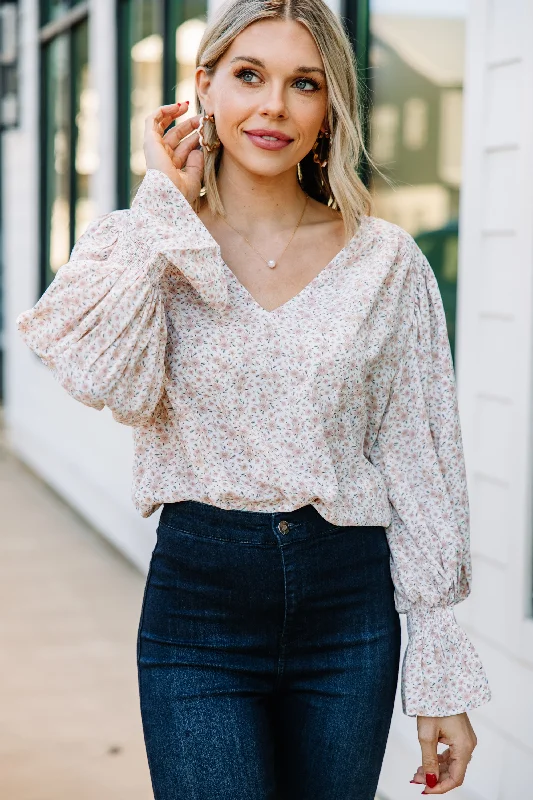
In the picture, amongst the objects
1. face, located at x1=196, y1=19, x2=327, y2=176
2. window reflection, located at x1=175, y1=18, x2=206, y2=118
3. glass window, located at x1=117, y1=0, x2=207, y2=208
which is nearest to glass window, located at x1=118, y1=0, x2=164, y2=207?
glass window, located at x1=117, y1=0, x2=207, y2=208

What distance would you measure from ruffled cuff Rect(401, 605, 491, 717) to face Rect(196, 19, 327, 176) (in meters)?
0.79

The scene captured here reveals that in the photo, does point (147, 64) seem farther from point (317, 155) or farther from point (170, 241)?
point (170, 241)

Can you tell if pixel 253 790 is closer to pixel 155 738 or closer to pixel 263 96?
pixel 155 738

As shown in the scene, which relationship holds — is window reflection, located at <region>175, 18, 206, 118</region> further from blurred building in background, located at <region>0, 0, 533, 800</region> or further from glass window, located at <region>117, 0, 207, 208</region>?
blurred building in background, located at <region>0, 0, 533, 800</region>

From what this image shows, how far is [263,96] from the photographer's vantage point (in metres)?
1.88

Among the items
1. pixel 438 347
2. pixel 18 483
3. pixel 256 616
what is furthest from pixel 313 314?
pixel 18 483

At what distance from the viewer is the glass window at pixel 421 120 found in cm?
328

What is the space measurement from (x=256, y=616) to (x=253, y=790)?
0.85 feet

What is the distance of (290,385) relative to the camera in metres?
1.83

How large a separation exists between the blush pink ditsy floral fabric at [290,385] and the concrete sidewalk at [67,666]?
2034 mm

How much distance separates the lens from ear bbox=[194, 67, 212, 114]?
1985 millimetres

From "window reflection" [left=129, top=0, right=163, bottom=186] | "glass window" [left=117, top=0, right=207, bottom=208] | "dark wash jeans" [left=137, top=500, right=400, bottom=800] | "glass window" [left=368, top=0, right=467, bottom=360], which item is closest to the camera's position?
"dark wash jeans" [left=137, top=500, right=400, bottom=800]

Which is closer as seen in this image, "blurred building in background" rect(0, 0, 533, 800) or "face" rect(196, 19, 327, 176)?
"face" rect(196, 19, 327, 176)

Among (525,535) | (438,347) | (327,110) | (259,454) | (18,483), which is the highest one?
(327,110)
